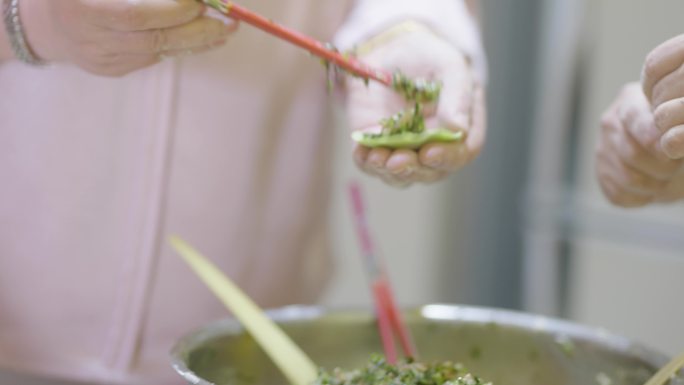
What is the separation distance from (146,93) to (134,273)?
18 cm

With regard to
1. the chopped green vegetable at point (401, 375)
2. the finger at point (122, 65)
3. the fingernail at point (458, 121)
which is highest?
the finger at point (122, 65)

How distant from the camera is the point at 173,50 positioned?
0.73m

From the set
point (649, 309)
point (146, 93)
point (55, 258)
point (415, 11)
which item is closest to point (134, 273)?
point (55, 258)

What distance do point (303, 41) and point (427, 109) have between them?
15 centimetres

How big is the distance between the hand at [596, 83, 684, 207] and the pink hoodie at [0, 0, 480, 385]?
0.71 ft

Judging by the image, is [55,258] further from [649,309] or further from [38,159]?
[649,309]

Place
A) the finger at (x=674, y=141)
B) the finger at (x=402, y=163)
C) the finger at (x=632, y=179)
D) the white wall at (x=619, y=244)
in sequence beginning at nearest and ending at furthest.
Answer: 1. the finger at (x=674, y=141)
2. the finger at (x=402, y=163)
3. the finger at (x=632, y=179)
4. the white wall at (x=619, y=244)

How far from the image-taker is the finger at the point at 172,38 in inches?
28.0

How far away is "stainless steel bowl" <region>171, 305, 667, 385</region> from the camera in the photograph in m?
0.74

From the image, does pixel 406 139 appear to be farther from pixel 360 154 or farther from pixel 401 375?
pixel 401 375

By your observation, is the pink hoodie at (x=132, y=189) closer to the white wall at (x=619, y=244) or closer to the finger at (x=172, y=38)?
the finger at (x=172, y=38)

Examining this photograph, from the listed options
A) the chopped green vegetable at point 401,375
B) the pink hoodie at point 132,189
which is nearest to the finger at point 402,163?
the chopped green vegetable at point 401,375

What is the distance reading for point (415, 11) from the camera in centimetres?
93

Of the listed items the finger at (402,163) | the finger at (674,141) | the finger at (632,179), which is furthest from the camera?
the finger at (632,179)
